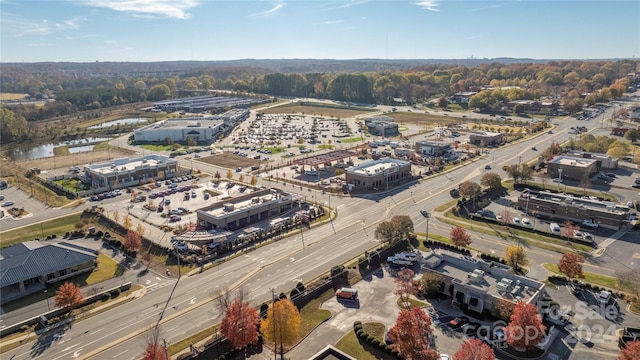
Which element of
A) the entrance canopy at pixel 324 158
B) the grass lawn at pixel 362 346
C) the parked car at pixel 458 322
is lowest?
the grass lawn at pixel 362 346

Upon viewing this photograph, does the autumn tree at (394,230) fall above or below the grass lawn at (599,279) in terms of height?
above

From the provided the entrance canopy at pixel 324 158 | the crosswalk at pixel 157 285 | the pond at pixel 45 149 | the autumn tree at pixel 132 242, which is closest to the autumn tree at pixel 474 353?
the crosswalk at pixel 157 285

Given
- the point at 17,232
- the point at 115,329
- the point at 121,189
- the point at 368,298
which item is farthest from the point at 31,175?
the point at 368,298

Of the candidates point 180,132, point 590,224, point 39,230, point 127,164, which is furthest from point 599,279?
point 180,132

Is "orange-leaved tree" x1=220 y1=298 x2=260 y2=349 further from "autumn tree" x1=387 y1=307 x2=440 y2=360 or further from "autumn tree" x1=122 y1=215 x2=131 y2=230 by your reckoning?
"autumn tree" x1=122 y1=215 x2=131 y2=230

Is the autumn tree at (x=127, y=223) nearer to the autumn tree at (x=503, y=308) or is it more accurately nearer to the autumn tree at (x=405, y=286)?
the autumn tree at (x=405, y=286)

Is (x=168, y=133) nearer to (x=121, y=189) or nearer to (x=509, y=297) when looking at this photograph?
(x=121, y=189)

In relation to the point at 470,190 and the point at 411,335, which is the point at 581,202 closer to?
the point at 470,190
